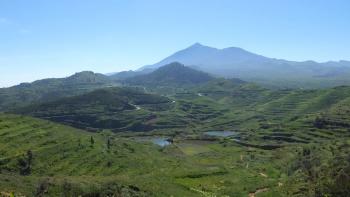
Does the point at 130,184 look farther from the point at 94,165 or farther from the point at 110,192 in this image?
the point at 94,165

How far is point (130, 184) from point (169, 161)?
1858 inches

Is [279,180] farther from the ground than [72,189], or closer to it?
closer to it

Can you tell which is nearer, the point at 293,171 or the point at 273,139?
the point at 293,171

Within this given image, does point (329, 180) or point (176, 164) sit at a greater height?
point (329, 180)

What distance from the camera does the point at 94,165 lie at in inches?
4493

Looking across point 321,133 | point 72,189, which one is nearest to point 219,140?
point 321,133

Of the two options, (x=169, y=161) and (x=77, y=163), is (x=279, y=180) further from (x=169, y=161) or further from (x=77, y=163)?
(x=77, y=163)

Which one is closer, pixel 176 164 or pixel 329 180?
pixel 329 180

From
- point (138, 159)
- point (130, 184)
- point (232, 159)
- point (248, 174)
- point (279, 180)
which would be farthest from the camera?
point (232, 159)

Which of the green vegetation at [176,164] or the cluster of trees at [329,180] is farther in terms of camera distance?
the green vegetation at [176,164]

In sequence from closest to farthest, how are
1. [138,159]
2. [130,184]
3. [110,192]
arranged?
[110,192] → [130,184] → [138,159]

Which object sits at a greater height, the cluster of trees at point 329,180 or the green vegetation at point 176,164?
the cluster of trees at point 329,180

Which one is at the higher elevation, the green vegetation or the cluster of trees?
the cluster of trees

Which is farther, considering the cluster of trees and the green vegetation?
the green vegetation
